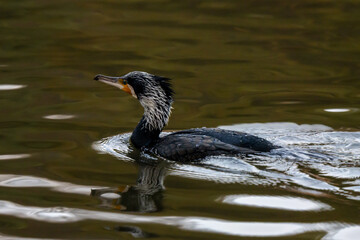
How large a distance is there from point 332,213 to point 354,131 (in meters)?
2.94

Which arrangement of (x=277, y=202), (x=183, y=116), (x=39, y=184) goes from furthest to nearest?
(x=183, y=116) < (x=39, y=184) < (x=277, y=202)

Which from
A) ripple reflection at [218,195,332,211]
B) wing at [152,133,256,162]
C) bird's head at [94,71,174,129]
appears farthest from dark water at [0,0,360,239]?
bird's head at [94,71,174,129]

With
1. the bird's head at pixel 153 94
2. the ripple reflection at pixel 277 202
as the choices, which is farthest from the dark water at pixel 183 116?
the bird's head at pixel 153 94

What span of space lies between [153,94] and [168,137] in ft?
2.01

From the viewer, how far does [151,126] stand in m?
9.00

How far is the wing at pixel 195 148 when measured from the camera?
8.19 m

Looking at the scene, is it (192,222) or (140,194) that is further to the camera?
(140,194)

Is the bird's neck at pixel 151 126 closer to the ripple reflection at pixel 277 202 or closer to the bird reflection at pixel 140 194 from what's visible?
the bird reflection at pixel 140 194

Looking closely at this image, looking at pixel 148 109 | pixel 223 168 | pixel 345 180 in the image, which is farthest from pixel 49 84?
pixel 345 180

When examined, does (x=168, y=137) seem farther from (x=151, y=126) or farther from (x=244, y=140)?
(x=244, y=140)

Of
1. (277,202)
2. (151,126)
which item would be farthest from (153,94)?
(277,202)

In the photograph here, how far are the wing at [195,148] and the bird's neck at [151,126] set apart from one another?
549 millimetres

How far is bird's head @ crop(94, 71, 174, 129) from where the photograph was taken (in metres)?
9.00

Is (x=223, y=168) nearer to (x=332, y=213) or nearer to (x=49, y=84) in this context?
(x=332, y=213)
